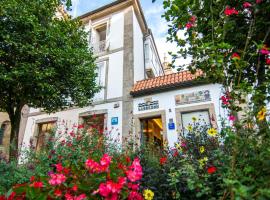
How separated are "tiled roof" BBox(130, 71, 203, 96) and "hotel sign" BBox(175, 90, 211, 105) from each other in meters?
0.48

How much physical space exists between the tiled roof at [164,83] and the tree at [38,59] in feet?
8.22

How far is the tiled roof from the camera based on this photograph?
8.64 metres

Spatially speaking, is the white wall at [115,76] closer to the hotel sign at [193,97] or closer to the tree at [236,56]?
the hotel sign at [193,97]

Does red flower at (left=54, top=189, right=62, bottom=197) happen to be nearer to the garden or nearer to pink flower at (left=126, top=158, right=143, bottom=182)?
the garden

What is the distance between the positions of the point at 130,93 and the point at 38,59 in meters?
4.47

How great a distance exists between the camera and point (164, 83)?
9.10 metres

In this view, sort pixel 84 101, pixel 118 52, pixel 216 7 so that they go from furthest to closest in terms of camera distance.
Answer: pixel 118 52
pixel 84 101
pixel 216 7

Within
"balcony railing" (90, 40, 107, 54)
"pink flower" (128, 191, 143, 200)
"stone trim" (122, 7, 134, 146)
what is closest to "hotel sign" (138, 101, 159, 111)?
"stone trim" (122, 7, 134, 146)

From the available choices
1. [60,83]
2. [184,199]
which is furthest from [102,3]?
[184,199]

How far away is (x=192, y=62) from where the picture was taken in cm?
302

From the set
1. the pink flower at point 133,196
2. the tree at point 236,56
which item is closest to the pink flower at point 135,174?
the pink flower at point 133,196

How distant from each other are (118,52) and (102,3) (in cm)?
421

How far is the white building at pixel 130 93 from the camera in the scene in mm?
8281

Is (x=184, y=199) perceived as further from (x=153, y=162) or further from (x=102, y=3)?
(x=102, y=3)
